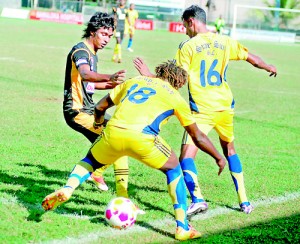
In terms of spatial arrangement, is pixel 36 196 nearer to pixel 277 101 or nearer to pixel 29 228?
pixel 29 228

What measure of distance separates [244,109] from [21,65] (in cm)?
790

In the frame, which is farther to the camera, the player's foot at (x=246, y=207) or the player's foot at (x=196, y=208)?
the player's foot at (x=246, y=207)

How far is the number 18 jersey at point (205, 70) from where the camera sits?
715 centimetres

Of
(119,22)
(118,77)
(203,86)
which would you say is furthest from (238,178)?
(119,22)

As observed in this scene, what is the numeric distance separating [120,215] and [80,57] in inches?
75.0

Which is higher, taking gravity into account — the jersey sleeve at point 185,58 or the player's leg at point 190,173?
the jersey sleeve at point 185,58

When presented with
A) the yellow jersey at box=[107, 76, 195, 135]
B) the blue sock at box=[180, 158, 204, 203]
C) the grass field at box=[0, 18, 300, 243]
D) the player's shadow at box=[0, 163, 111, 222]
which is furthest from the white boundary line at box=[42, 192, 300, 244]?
the yellow jersey at box=[107, 76, 195, 135]

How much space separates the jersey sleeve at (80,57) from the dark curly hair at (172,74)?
4.06 ft

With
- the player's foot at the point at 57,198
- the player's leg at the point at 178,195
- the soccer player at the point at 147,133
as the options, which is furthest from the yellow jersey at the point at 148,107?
the player's foot at the point at 57,198

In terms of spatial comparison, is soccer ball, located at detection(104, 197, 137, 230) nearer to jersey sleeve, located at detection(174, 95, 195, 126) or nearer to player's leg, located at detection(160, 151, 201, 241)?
player's leg, located at detection(160, 151, 201, 241)

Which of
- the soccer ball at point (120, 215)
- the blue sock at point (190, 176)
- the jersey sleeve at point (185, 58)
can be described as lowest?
the soccer ball at point (120, 215)

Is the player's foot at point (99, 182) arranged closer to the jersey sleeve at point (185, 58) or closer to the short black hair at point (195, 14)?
the jersey sleeve at point (185, 58)

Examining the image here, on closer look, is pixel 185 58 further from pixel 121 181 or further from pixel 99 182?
pixel 99 182

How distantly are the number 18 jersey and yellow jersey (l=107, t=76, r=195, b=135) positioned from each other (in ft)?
3.54
